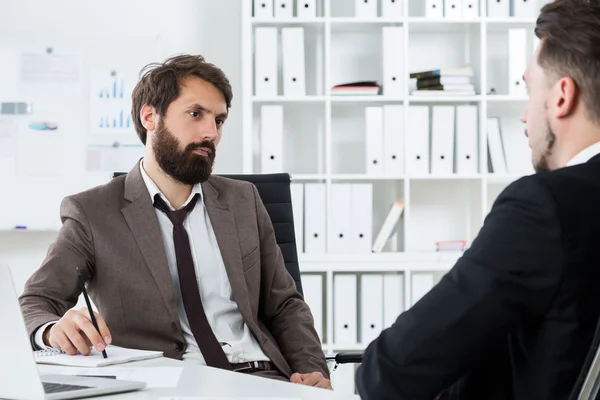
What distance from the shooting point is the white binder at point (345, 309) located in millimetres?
3750

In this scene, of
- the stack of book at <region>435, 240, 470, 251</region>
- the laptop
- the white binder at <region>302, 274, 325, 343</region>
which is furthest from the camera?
the stack of book at <region>435, 240, 470, 251</region>

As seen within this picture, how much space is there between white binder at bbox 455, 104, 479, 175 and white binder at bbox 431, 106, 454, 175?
0.03 m

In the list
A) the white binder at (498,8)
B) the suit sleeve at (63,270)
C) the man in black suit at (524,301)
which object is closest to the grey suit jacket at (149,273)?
the suit sleeve at (63,270)

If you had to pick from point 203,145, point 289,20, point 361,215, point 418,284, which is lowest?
point 418,284

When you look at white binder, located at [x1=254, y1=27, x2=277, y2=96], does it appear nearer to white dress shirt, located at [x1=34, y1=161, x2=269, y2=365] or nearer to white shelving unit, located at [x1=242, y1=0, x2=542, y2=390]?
white shelving unit, located at [x1=242, y1=0, x2=542, y2=390]

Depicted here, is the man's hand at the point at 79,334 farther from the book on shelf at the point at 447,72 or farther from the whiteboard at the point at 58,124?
the book on shelf at the point at 447,72

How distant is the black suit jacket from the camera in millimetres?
994

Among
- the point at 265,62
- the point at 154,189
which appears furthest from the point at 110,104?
the point at 154,189

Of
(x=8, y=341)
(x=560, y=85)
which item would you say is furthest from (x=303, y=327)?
(x=560, y=85)

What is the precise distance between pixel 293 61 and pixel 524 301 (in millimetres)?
2885

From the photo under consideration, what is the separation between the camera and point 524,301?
3.28 feet

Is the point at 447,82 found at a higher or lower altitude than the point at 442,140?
higher

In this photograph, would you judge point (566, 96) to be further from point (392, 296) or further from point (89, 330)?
point (392, 296)

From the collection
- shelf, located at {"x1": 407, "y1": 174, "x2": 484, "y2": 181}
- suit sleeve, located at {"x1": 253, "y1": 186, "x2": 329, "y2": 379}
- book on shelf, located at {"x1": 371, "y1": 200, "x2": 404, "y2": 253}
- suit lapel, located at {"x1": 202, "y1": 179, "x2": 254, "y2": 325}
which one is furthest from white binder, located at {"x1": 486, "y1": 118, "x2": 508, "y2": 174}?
suit lapel, located at {"x1": 202, "y1": 179, "x2": 254, "y2": 325}
